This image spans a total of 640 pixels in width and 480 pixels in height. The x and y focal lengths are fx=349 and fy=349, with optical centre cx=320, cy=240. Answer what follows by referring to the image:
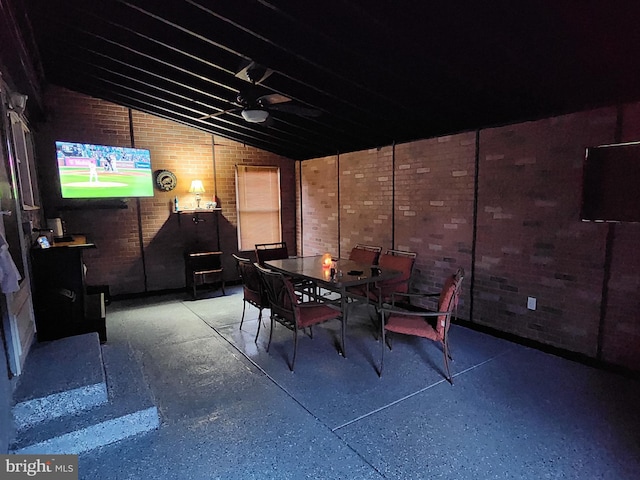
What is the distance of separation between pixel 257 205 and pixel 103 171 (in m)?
2.55

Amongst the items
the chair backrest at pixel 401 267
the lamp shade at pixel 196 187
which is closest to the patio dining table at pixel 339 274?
the chair backrest at pixel 401 267

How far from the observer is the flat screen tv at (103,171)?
4.90m

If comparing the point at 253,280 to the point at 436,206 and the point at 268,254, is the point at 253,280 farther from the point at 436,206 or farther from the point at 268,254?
the point at 436,206

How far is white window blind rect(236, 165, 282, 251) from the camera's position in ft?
21.4

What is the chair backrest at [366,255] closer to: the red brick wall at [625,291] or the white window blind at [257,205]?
the red brick wall at [625,291]

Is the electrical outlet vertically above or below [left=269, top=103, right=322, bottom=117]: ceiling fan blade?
below

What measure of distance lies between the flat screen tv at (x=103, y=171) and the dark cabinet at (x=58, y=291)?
79.4 inches

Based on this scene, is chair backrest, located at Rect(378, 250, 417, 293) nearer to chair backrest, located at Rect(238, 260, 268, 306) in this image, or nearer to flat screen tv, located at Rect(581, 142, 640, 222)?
chair backrest, located at Rect(238, 260, 268, 306)

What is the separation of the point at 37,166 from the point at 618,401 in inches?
270

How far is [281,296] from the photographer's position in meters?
3.29

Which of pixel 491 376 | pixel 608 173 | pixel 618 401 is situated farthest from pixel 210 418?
pixel 608 173

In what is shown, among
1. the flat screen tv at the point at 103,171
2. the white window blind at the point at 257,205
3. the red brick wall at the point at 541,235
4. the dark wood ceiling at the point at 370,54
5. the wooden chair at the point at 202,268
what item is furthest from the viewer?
the white window blind at the point at 257,205

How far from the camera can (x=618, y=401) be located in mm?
2607

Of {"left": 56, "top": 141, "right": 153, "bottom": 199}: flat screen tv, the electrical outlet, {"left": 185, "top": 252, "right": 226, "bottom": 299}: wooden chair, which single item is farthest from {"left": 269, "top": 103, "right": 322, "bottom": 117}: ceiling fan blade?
{"left": 185, "top": 252, "right": 226, "bottom": 299}: wooden chair
